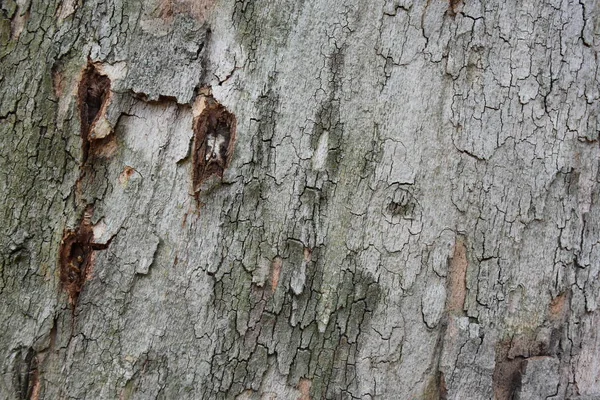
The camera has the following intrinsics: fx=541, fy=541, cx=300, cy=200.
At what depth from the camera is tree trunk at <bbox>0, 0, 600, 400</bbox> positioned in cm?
115

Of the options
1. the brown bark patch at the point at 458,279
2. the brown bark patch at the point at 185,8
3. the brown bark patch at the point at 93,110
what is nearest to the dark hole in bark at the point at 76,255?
the brown bark patch at the point at 93,110

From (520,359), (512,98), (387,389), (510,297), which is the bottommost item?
(387,389)

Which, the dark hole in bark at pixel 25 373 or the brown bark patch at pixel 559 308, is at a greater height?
the brown bark patch at pixel 559 308

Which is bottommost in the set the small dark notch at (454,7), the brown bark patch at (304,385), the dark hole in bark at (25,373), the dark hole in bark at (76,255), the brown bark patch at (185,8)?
the dark hole in bark at (25,373)

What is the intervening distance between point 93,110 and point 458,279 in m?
0.88

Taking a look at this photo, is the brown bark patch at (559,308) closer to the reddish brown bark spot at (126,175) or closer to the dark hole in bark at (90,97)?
the reddish brown bark spot at (126,175)

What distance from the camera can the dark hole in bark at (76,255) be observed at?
1161mm

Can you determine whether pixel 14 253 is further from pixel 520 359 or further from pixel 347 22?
pixel 520 359

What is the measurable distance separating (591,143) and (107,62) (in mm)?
1090

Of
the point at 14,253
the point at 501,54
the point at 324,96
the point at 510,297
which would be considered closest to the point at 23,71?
the point at 14,253

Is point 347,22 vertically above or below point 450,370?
above

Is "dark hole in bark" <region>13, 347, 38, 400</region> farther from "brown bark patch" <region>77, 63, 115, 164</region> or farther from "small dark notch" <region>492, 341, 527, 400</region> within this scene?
"small dark notch" <region>492, 341, 527, 400</region>

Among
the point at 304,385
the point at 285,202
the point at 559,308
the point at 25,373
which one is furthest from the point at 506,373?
the point at 25,373

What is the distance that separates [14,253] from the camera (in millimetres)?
1171
